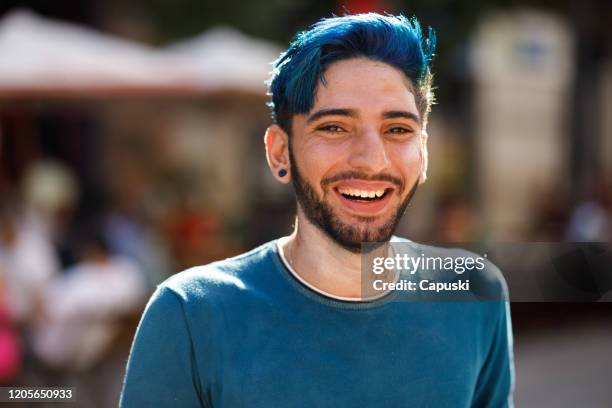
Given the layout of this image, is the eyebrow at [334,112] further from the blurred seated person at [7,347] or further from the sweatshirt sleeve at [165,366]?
the blurred seated person at [7,347]

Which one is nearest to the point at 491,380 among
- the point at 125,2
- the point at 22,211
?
the point at 22,211

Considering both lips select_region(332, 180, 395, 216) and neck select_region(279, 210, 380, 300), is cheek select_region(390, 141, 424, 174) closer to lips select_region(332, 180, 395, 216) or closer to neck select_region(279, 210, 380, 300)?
lips select_region(332, 180, 395, 216)

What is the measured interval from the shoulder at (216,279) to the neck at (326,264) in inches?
3.2

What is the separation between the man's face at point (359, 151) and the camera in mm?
1920

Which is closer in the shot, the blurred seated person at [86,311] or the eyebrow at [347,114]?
the eyebrow at [347,114]

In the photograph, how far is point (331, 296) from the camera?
6.37ft

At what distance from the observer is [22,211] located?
25.2 feet

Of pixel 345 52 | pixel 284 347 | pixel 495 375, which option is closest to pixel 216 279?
pixel 284 347

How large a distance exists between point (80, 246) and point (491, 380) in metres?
5.02

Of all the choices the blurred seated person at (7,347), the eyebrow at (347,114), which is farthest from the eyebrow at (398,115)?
the blurred seated person at (7,347)

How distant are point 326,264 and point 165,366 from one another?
43cm

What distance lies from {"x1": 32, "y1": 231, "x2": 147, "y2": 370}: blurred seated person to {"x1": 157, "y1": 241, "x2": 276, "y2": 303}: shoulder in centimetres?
387

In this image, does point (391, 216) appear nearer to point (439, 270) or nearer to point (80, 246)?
point (439, 270)

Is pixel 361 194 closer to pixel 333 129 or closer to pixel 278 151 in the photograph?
pixel 333 129
